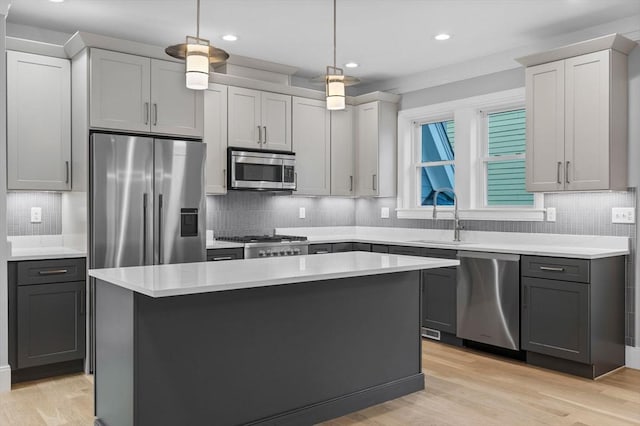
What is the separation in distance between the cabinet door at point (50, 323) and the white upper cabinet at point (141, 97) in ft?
4.07

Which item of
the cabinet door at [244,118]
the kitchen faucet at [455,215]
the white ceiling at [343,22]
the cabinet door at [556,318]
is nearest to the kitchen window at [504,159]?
the kitchen faucet at [455,215]

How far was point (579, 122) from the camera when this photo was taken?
13.4 ft

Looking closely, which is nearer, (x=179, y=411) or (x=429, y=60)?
(x=179, y=411)

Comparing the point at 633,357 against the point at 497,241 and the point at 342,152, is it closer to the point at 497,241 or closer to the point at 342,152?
the point at 497,241

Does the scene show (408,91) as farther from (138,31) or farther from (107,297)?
(107,297)

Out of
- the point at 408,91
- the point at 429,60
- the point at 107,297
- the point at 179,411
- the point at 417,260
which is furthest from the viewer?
the point at 408,91

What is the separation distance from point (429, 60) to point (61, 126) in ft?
10.9

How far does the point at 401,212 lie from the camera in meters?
5.84

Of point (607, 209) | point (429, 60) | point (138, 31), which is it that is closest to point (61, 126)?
point (138, 31)

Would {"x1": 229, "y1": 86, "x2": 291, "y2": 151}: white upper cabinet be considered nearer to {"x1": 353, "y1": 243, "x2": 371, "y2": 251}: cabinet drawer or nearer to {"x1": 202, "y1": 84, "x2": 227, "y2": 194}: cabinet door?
{"x1": 202, "y1": 84, "x2": 227, "y2": 194}: cabinet door

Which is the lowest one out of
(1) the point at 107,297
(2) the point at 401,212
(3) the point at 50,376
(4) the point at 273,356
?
(3) the point at 50,376

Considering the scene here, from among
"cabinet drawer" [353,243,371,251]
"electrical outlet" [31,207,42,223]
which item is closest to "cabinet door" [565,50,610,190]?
"cabinet drawer" [353,243,371,251]

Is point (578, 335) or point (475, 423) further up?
point (578, 335)

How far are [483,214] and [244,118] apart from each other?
7.99 feet
